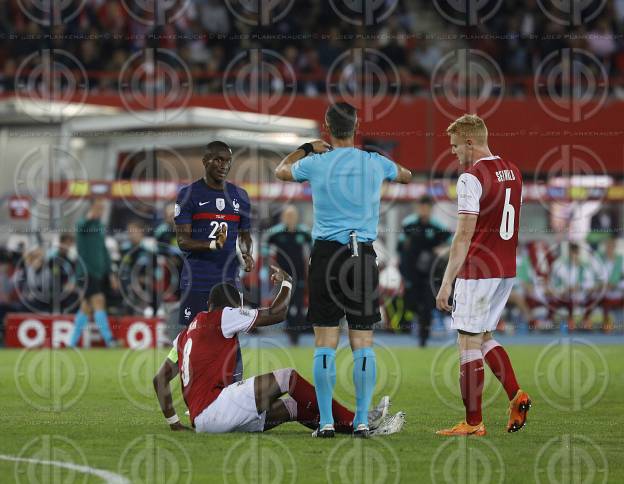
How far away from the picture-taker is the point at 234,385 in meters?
7.46

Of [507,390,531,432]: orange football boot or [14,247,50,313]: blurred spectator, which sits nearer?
[507,390,531,432]: orange football boot

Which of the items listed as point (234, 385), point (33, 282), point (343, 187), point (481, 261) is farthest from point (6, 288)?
point (481, 261)

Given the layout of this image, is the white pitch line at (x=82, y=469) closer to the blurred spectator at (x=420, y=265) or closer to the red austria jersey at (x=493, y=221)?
the red austria jersey at (x=493, y=221)

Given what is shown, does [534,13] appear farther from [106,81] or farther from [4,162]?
[4,162]

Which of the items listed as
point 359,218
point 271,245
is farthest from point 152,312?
point 359,218

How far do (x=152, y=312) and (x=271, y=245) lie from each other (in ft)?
6.10

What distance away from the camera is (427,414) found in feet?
29.9

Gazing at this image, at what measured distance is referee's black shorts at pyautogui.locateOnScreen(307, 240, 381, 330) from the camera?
7.54 m

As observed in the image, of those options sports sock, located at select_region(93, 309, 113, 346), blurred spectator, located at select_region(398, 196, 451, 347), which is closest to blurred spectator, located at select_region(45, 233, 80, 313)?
sports sock, located at select_region(93, 309, 113, 346)

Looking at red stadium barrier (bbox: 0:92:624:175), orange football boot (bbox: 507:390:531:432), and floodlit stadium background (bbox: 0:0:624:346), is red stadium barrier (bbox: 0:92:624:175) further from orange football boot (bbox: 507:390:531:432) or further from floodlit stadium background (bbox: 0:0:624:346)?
orange football boot (bbox: 507:390:531:432)

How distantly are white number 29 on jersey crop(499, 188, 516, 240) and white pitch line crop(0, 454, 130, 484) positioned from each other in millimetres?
3034

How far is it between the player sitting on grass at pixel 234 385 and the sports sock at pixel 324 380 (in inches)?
5.5

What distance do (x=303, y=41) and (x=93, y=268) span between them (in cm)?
871

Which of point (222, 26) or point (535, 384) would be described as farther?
point (222, 26)
